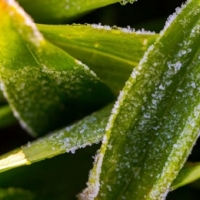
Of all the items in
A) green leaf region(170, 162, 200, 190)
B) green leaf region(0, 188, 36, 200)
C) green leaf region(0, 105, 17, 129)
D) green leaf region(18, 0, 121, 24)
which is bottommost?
green leaf region(0, 188, 36, 200)

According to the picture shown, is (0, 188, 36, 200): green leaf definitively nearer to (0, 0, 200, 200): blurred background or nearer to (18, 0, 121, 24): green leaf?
(0, 0, 200, 200): blurred background

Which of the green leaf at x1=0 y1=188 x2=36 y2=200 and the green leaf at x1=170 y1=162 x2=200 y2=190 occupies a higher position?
the green leaf at x1=170 y1=162 x2=200 y2=190

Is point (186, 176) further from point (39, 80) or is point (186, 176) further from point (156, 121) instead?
point (39, 80)

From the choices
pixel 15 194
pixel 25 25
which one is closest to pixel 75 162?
pixel 15 194

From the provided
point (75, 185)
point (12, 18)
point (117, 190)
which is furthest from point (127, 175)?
point (12, 18)

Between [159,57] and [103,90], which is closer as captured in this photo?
[159,57]

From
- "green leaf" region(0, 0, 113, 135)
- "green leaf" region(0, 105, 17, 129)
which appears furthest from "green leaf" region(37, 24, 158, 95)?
"green leaf" region(0, 105, 17, 129)

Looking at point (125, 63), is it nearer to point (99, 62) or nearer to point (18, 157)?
point (99, 62)
